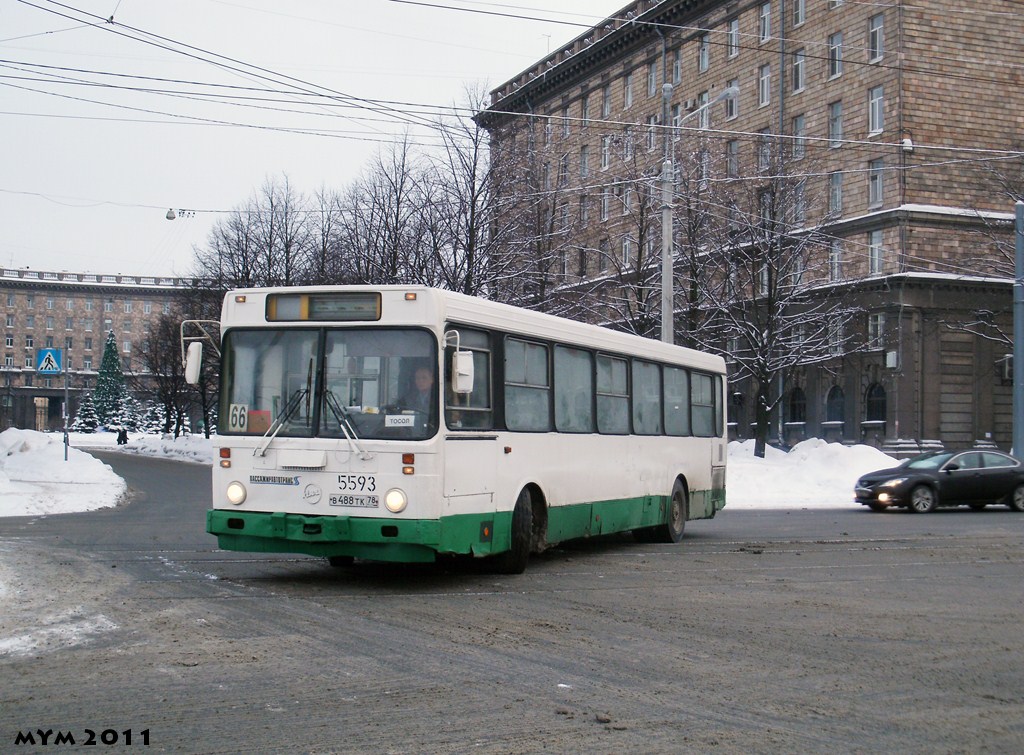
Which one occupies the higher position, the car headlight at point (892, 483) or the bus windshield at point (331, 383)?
the bus windshield at point (331, 383)

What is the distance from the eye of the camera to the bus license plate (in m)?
11.2

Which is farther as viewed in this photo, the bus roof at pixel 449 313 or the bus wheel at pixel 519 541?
the bus wheel at pixel 519 541

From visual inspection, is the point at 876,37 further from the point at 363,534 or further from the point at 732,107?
the point at 363,534

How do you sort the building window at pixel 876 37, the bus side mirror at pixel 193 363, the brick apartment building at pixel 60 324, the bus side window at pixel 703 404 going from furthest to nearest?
1. the brick apartment building at pixel 60 324
2. the building window at pixel 876 37
3. the bus side window at pixel 703 404
4. the bus side mirror at pixel 193 363

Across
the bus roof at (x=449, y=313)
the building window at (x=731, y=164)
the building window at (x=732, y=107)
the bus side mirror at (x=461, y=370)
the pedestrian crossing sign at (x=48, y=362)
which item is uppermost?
the building window at (x=732, y=107)

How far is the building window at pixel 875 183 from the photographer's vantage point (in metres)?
52.1

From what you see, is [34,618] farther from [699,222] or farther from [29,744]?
[699,222]

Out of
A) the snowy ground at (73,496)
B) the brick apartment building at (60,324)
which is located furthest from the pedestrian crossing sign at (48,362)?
the brick apartment building at (60,324)

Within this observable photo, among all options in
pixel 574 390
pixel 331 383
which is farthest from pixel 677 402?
pixel 331 383

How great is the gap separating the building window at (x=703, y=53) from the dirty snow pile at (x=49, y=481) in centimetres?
3993

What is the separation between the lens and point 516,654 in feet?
27.5

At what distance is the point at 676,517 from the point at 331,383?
779cm

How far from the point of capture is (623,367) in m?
15.8

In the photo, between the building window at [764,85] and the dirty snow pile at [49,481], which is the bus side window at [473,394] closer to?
the dirty snow pile at [49,481]
